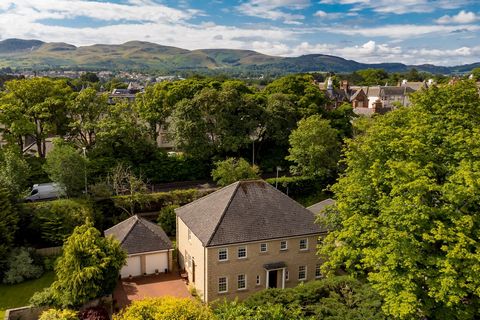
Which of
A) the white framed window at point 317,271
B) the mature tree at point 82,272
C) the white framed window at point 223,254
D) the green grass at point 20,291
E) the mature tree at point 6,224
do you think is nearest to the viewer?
the mature tree at point 82,272

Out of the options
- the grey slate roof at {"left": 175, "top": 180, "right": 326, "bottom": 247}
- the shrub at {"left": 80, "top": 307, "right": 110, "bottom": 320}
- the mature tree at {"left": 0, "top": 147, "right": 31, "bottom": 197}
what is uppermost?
the mature tree at {"left": 0, "top": 147, "right": 31, "bottom": 197}

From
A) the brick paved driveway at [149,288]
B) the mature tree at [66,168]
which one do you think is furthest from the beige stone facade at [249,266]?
the mature tree at [66,168]

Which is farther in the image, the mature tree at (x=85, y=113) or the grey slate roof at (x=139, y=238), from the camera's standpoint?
the mature tree at (x=85, y=113)

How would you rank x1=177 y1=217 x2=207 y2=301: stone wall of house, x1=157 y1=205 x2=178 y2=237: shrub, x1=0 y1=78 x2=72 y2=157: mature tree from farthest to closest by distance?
x1=0 y1=78 x2=72 y2=157: mature tree
x1=157 y1=205 x2=178 y2=237: shrub
x1=177 y1=217 x2=207 y2=301: stone wall of house

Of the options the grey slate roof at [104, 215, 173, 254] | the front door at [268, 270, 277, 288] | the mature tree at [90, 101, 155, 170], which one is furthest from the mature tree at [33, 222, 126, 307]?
the mature tree at [90, 101, 155, 170]

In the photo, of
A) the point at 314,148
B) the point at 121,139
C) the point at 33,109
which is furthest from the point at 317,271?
the point at 33,109

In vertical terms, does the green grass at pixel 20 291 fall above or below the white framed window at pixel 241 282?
below

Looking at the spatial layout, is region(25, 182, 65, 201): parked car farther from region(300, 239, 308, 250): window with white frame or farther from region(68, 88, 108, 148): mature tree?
region(300, 239, 308, 250): window with white frame

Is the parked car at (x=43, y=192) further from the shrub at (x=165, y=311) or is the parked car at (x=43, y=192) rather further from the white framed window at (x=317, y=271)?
the shrub at (x=165, y=311)
